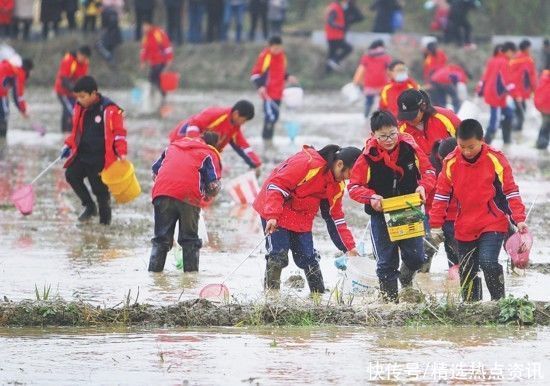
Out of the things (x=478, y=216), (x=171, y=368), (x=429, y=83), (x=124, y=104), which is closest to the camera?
(x=171, y=368)

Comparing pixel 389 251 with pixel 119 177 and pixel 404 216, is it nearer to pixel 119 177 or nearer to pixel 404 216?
pixel 404 216

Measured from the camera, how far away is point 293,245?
1118 cm

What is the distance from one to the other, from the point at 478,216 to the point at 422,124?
2245 millimetres

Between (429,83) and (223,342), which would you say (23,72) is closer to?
(429,83)

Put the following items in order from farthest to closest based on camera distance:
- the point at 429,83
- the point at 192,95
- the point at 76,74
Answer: the point at 192,95 < the point at 429,83 < the point at 76,74

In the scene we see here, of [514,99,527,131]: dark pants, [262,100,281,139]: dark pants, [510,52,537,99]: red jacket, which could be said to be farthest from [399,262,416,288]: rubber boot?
[514,99,527,131]: dark pants

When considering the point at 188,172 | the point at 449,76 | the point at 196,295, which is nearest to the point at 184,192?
the point at 188,172

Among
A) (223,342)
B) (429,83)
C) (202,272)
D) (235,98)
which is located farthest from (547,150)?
(223,342)

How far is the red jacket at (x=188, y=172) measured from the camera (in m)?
12.1

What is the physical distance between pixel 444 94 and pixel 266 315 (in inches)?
667

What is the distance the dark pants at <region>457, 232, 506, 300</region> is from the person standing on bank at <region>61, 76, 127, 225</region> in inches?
204

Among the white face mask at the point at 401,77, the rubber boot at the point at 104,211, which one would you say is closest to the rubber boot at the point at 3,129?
the white face mask at the point at 401,77

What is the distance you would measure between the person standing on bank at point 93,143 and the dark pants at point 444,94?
11528mm

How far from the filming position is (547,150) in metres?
23.3
